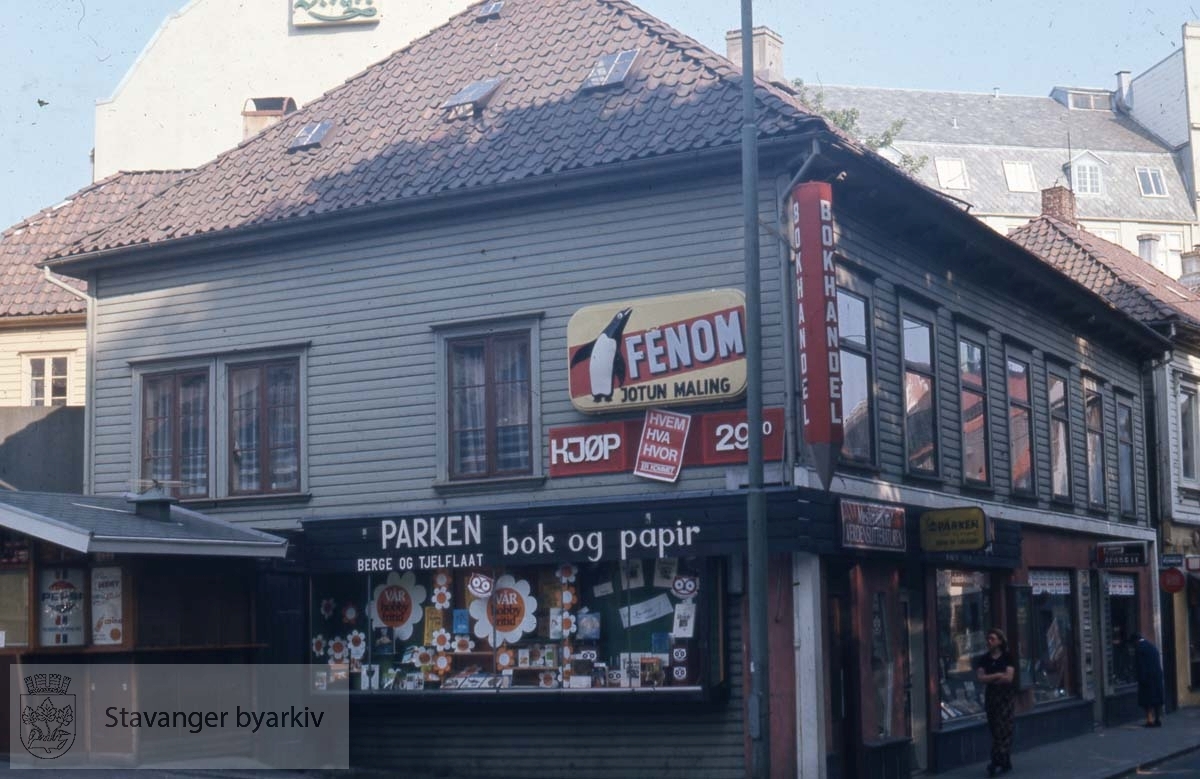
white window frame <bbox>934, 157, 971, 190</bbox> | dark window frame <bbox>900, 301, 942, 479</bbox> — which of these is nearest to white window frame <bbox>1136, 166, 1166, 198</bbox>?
white window frame <bbox>934, 157, 971, 190</bbox>

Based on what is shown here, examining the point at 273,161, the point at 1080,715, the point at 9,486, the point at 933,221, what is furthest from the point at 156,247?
the point at 1080,715

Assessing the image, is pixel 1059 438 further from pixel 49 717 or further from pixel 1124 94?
pixel 1124 94

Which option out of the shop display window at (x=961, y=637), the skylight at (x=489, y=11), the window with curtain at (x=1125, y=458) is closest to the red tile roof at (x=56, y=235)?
the skylight at (x=489, y=11)

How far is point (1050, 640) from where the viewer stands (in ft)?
80.7

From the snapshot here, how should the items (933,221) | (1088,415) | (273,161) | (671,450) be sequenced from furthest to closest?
(1088,415) → (273,161) → (933,221) → (671,450)

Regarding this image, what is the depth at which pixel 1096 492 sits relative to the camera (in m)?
27.5


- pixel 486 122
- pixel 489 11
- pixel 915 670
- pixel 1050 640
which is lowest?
pixel 915 670

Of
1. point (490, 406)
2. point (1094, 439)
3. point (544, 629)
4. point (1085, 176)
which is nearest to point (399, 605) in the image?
point (544, 629)

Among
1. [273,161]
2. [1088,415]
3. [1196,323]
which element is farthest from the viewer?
[1196,323]

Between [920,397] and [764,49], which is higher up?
[764,49]

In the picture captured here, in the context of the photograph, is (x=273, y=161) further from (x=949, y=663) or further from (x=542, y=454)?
(x=949, y=663)

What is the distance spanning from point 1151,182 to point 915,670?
60.9m

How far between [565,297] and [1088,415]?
12.9 meters

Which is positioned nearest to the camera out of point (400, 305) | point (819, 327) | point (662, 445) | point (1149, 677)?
point (819, 327)
